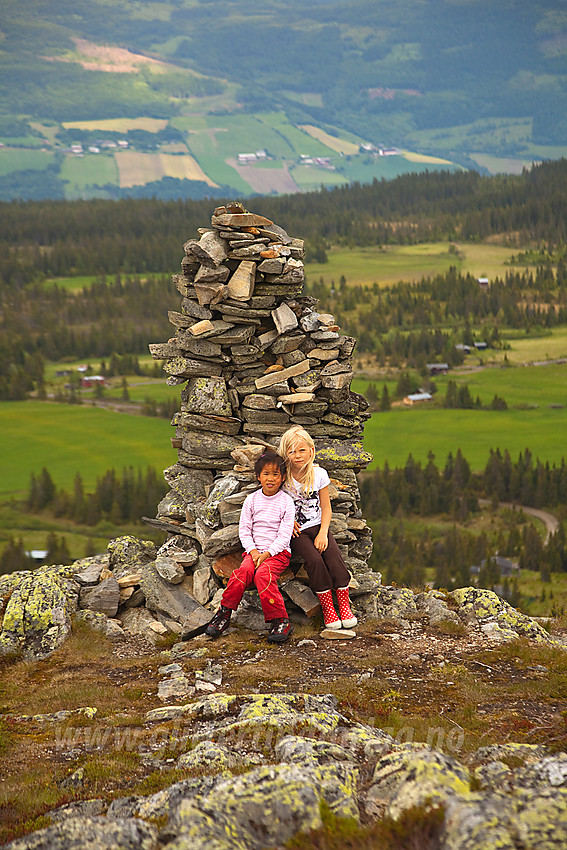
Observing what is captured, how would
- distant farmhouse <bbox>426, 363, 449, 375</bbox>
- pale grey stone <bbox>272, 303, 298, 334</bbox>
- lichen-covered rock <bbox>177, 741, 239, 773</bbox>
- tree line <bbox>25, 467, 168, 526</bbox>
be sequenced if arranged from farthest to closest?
1. distant farmhouse <bbox>426, 363, 449, 375</bbox>
2. tree line <bbox>25, 467, 168, 526</bbox>
3. pale grey stone <bbox>272, 303, 298, 334</bbox>
4. lichen-covered rock <bbox>177, 741, 239, 773</bbox>

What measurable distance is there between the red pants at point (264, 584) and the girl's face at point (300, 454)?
154 centimetres

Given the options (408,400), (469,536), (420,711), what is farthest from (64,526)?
(420,711)

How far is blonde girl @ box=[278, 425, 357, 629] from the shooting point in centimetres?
1331

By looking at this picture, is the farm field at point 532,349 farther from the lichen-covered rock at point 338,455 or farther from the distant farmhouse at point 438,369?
the lichen-covered rock at point 338,455

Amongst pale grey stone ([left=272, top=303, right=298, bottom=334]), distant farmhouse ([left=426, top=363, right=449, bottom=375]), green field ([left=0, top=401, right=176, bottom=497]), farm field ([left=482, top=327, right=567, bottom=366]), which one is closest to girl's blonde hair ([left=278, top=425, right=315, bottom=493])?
pale grey stone ([left=272, top=303, right=298, bottom=334])

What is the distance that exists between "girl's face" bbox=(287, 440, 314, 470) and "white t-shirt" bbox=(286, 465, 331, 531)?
38 cm

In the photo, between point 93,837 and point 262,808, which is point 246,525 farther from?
point 93,837

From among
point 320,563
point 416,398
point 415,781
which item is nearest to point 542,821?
point 415,781

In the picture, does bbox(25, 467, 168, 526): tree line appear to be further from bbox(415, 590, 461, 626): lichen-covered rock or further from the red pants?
the red pants

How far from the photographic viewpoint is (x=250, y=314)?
16297 mm

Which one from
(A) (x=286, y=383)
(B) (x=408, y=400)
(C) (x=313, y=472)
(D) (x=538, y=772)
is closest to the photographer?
(D) (x=538, y=772)

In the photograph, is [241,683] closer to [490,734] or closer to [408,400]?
[490,734]

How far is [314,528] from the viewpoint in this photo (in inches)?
537

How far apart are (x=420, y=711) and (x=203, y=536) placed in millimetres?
6517
